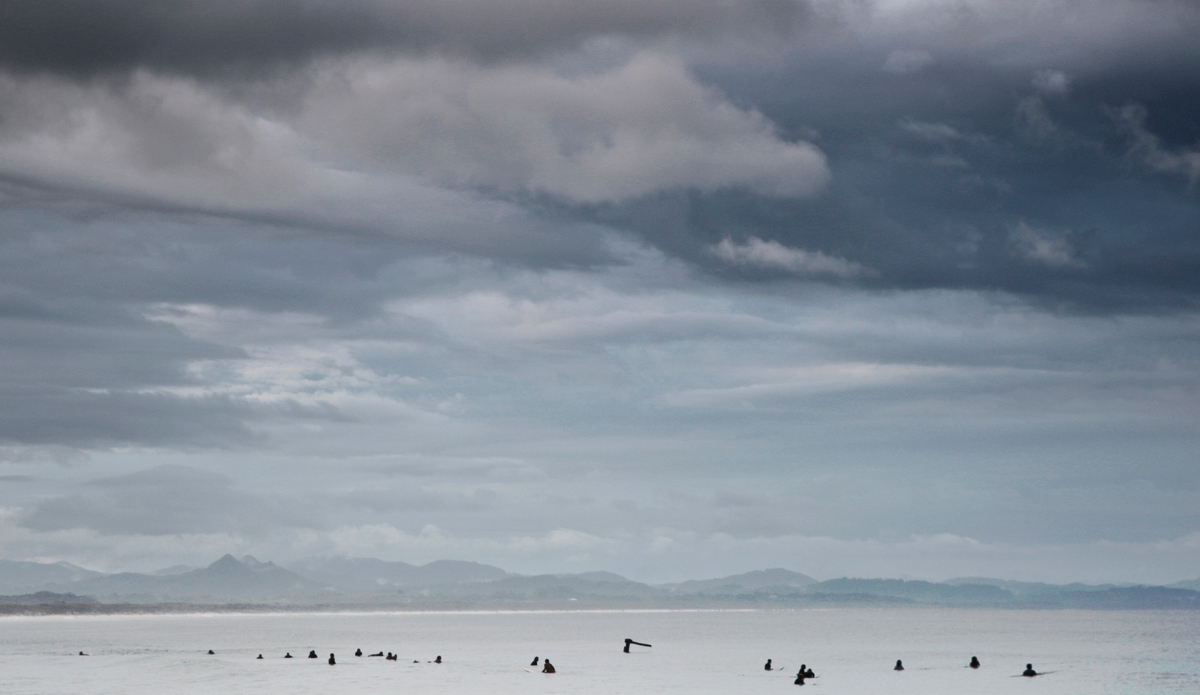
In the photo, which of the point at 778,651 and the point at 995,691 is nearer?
the point at 995,691

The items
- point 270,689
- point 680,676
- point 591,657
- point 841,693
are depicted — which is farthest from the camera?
point 591,657

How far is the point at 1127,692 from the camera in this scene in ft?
205

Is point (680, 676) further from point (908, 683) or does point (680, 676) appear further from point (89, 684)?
point (89, 684)

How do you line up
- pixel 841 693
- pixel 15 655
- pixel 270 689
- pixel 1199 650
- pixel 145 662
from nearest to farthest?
1. pixel 270 689
2. pixel 841 693
3. pixel 145 662
4. pixel 15 655
5. pixel 1199 650

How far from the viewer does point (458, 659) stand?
83062 mm

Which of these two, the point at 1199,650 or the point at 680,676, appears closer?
the point at 680,676

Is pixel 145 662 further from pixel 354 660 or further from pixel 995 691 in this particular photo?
pixel 995 691

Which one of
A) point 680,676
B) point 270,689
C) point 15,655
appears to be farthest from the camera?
point 15,655

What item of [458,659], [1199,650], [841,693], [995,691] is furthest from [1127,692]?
[1199,650]

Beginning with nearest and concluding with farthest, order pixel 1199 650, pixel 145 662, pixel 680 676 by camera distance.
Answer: pixel 680 676, pixel 145 662, pixel 1199 650

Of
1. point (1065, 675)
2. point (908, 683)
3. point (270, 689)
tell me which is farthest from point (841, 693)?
point (270, 689)

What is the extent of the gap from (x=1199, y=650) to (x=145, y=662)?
320 feet

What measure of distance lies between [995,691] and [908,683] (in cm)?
578

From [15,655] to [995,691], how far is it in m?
68.2
